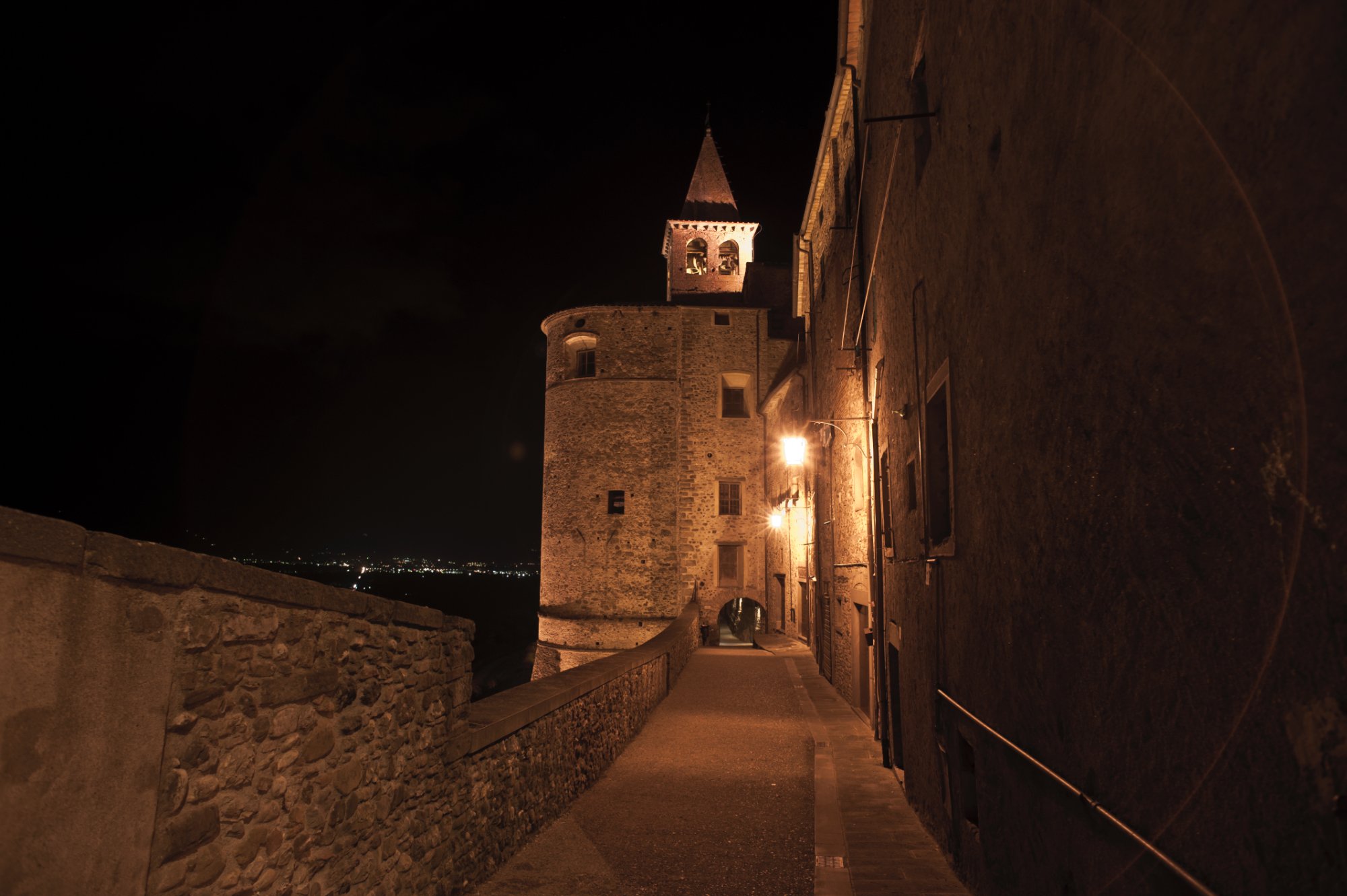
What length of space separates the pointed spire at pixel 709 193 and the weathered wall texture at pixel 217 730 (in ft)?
106

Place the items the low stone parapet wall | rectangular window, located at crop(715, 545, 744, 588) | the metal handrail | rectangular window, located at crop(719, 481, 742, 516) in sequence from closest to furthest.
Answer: the metal handrail → the low stone parapet wall → rectangular window, located at crop(715, 545, 744, 588) → rectangular window, located at crop(719, 481, 742, 516)

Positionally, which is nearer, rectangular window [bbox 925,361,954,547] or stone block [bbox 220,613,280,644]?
stone block [bbox 220,613,280,644]

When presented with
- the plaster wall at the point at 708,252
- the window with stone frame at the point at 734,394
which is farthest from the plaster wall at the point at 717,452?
the plaster wall at the point at 708,252

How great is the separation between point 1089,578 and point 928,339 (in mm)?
3403

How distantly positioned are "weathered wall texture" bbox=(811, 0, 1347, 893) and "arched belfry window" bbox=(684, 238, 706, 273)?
3058 centimetres

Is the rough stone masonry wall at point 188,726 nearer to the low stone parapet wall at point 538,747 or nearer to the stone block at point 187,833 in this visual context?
the stone block at point 187,833

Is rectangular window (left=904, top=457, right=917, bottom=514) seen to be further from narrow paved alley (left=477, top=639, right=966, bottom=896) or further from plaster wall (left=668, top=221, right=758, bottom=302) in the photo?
plaster wall (left=668, top=221, right=758, bottom=302)

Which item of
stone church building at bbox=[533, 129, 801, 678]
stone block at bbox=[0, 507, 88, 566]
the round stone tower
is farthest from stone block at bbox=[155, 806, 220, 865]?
the round stone tower

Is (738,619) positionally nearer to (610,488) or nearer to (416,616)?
(610,488)

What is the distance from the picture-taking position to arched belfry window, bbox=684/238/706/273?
3494 cm

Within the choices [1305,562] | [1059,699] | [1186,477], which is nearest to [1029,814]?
[1059,699]

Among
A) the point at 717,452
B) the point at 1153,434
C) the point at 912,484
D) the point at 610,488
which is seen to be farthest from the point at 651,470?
the point at 1153,434

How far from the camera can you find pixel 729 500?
1064 inches

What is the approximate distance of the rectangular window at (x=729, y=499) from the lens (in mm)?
26875
